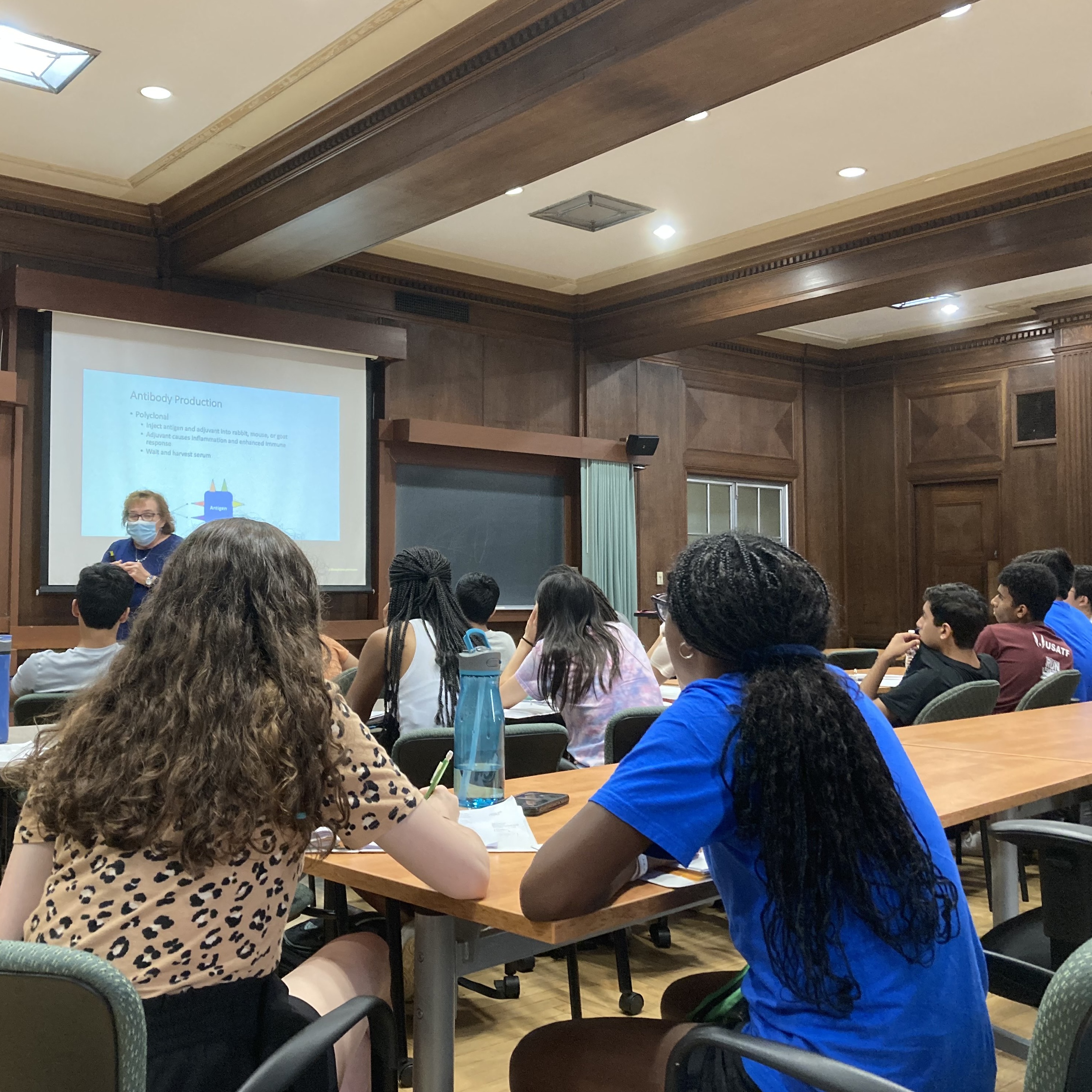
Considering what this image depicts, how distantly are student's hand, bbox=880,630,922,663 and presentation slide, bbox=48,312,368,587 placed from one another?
2.62 m

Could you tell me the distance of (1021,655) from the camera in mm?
4246

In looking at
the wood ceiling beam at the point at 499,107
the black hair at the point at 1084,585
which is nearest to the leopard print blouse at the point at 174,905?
the wood ceiling beam at the point at 499,107

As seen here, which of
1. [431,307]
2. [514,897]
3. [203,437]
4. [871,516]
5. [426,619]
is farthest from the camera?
[871,516]

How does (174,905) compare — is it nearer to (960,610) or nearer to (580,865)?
(580,865)

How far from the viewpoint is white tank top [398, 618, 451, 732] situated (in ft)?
10.2

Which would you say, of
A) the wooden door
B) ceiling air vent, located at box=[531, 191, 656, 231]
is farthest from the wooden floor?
the wooden door

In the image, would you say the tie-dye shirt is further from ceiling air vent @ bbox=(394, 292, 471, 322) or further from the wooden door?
the wooden door

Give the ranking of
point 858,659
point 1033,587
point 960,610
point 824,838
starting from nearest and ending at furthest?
1. point 824,838
2. point 960,610
3. point 1033,587
4. point 858,659

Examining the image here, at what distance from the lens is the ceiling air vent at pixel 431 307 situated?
6938 millimetres

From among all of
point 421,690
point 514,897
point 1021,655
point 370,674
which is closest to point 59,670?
point 370,674

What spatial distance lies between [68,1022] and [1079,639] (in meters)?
4.48

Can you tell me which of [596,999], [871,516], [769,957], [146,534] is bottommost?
[596,999]

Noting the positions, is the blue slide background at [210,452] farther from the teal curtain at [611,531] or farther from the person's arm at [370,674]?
the person's arm at [370,674]

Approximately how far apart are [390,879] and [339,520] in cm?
511
